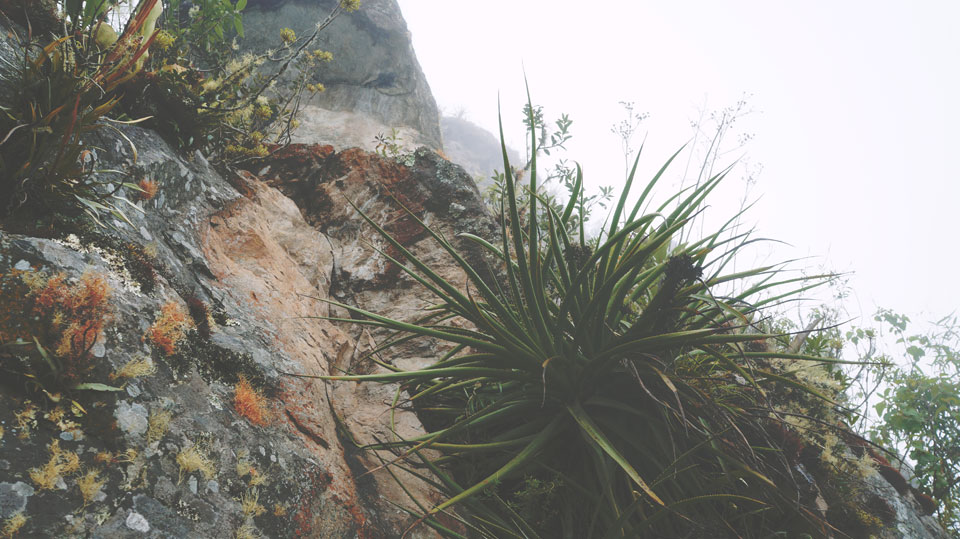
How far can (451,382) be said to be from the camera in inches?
81.8

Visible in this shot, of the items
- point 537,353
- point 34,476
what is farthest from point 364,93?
point 34,476

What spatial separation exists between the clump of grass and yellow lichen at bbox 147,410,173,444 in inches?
6.9

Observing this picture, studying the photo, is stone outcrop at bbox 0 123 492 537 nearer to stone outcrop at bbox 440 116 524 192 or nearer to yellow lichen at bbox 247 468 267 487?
yellow lichen at bbox 247 468 267 487

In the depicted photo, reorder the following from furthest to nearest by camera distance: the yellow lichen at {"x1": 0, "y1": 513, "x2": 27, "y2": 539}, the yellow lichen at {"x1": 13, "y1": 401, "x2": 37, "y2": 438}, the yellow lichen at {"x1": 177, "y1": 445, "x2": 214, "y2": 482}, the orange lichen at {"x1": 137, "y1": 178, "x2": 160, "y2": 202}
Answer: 1. the orange lichen at {"x1": 137, "y1": 178, "x2": 160, "y2": 202}
2. the yellow lichen at {"x1": 177, "y1": 445, "x2": 214, "y2": 482}
3. the yellow lichen at {"x1": 13, "y1": 401, "x2": 37, "y2": 438}
4. the yellow lichen at {"x1": 0, "y1": 513, "x2": 27, "y2": 539}

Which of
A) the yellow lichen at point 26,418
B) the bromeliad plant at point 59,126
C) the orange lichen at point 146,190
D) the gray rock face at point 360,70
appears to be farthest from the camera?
the gray rock face at point 360,70

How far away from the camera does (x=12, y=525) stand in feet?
2.72

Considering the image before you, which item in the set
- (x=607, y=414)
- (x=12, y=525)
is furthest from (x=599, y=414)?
(x=12, y=525)

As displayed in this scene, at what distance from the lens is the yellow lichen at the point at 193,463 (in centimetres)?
120

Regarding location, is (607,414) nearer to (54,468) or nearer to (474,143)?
(54,468)

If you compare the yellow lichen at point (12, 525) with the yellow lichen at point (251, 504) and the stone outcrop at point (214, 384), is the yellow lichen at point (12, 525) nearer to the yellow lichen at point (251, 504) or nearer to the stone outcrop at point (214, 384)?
the stone outcrop at point (214, 384)

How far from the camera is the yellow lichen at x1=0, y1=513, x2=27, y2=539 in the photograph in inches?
32.3

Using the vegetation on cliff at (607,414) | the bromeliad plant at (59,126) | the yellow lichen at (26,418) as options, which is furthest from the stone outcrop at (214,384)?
the vegetation on cliff at (607,414)

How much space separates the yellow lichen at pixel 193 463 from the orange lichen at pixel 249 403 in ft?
0.84

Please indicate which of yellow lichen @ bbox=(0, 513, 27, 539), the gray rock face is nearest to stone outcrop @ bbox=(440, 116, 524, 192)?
the gray rock face
